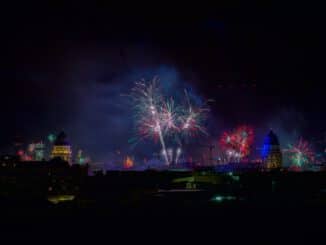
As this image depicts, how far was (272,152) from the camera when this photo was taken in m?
150

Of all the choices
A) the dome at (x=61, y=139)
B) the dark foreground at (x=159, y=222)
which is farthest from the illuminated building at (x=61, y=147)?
the dark foreground at (x=159, y=222)

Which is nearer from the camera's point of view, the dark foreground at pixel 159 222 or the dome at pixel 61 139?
the dark foreground at pixel 159 222

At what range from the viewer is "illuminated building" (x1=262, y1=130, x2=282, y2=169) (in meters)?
149

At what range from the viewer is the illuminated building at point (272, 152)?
148750mm

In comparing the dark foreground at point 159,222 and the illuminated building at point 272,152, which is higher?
the illuminated building at point 272,152

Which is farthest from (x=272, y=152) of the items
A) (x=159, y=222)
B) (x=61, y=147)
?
(x=159, y=222)

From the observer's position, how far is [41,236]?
3509cm

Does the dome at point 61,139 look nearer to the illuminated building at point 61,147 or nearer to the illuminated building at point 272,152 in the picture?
the illuminated building at point 61,147

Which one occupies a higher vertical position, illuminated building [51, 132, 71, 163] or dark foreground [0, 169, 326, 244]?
illuminated building [51, 132, 71, 163]

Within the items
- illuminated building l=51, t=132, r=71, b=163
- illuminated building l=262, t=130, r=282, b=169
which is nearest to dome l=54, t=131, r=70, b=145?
illuminated building l=51, t=132, r=71, b=163

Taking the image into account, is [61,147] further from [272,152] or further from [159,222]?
[159,222]

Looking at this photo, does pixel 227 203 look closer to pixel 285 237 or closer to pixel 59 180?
pixel 285 237

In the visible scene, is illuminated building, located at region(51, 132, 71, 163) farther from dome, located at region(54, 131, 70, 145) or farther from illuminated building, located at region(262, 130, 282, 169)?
illuminated building, located at region(262, 130, 282, 169)

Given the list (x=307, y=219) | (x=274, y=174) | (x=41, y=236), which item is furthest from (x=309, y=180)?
(x=41, y=236)
